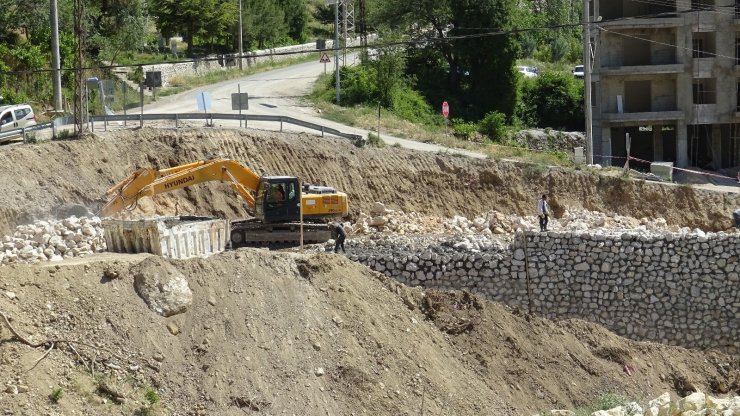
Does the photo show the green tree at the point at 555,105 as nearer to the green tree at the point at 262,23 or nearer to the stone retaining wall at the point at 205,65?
the stone retaining wall at the point at 205,65

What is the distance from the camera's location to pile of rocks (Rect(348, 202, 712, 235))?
36906mm

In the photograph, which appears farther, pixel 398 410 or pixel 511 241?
pixel 511 241

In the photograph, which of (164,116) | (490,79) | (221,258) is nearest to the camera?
(221,258)

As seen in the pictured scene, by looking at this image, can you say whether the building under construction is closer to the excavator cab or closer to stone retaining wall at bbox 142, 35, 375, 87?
stone retaining wall at bbox 142, 35, 375, 87

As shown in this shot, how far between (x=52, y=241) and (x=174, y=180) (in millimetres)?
4555

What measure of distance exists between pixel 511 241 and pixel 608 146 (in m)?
20.9

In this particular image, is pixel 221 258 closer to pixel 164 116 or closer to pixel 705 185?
pixel 164 116

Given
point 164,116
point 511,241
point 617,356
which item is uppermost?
point 164,116

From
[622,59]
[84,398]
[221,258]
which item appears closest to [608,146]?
[622,59]

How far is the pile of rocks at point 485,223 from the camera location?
36.9 m

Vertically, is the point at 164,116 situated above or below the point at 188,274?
above

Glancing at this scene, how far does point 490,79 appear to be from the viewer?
183ft

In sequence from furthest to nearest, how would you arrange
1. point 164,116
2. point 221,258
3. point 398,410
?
1. point 164,116
2. point 221,258
3. point 398,410

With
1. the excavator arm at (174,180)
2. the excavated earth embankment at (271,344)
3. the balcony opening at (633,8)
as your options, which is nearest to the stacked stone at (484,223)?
the excavator arm at (174,180)
